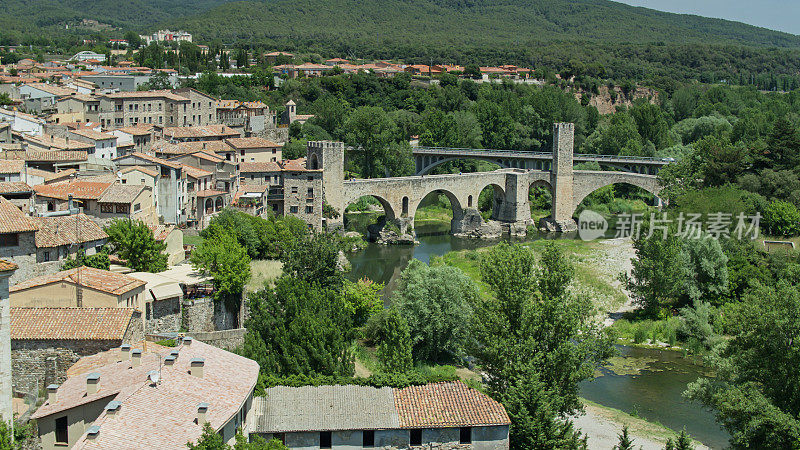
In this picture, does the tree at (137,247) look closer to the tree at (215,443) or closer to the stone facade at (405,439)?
the stone facade at (405,439)

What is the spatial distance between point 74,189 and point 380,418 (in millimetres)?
15655

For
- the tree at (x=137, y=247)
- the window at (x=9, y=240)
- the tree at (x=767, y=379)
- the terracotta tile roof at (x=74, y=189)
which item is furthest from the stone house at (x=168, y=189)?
the tree at (x=767, y=379)

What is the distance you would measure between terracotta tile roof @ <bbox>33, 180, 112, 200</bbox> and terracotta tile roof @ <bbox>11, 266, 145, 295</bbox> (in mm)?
8401

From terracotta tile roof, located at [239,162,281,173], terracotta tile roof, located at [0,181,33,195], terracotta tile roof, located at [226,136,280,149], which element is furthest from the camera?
terracotta tile roof, located at [226,136,280,149]

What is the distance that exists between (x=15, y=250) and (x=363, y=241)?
20.6 meters

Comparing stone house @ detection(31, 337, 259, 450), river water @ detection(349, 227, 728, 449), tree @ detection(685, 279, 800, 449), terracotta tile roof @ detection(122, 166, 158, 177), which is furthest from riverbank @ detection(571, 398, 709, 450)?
terracotta tile roof @ detection(122, 166, 158, 177)

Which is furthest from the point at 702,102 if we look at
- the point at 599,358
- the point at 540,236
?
the point at 599,358

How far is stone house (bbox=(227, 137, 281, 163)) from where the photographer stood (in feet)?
135

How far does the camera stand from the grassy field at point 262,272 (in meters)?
25.0

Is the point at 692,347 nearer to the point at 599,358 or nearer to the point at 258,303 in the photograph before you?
the point at 599,358

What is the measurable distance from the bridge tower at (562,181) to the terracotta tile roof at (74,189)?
26.2 m

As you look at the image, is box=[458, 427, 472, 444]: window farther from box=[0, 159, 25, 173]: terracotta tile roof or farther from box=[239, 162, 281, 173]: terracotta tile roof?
box=[239, 162, 281, 173]: terracotta tile roof

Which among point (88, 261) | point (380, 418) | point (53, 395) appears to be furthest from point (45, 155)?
point (380, 418)

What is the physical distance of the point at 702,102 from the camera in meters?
74.4
